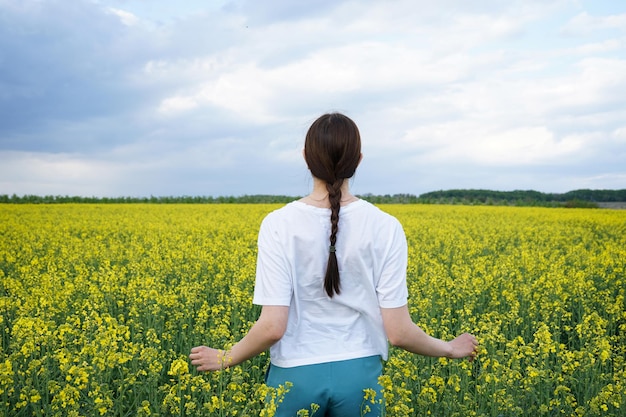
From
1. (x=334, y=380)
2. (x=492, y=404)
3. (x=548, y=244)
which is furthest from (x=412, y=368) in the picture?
(x=548, y=244)

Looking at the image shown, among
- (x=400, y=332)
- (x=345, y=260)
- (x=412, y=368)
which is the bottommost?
(x=412, y=368)

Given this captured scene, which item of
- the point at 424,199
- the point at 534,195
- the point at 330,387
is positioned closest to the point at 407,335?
the point at 330,387

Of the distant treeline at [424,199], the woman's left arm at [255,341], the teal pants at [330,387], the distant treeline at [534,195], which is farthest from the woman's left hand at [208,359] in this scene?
the distant treeline at [534,195]

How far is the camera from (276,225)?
2.77 m

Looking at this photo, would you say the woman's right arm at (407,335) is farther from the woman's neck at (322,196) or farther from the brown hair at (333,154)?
the woman's neck at (322,196)

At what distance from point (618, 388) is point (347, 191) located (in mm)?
2713

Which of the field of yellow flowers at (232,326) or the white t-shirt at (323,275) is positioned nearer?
the white t-shirt at (323,275)

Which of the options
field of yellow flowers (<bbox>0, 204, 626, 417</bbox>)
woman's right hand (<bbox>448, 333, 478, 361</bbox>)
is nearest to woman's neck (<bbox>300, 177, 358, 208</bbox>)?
field of yellow flowers (<bbox>0, 204, 626, 417</bbox>)

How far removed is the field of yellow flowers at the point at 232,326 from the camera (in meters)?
4.18

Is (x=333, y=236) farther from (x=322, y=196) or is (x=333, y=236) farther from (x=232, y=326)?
(x=232, y=326)

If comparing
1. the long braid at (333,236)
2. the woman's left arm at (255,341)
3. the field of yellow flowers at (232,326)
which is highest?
the long braid at (333,236)

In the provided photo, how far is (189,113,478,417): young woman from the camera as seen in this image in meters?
2.71

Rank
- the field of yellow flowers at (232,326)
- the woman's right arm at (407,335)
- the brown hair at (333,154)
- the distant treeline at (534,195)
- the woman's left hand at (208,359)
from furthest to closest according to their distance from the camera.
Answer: the distant treeline at (534,195) < the field of yellow flowers at (232,326) < the woman's left hand at (208,359) < the woman's right arm at (407,335) < the brown hair at (333,154)

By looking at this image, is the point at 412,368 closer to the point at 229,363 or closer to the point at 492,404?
the point at 492,404
